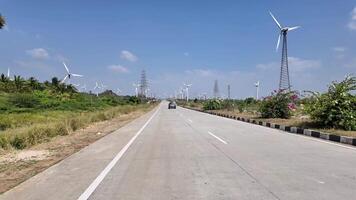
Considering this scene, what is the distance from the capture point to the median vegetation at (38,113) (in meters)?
19.4

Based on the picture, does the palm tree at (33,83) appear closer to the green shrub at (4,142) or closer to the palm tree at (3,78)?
the palm tree at (3,78)

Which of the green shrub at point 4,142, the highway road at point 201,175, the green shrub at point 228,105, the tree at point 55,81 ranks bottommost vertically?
the green shrub at point 4,142

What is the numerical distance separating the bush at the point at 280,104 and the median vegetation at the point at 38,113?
13.7 m

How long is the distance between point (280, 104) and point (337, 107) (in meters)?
12.6

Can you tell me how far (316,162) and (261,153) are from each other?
225 cm

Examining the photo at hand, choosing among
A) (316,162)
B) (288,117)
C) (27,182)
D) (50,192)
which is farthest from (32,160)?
(288,117)

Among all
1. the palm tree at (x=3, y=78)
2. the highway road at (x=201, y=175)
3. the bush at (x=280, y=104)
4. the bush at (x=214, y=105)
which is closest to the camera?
the highway road at (x=201, y=175)

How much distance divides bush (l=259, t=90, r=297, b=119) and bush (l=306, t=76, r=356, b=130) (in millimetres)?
10263

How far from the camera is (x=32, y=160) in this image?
43.7 ft

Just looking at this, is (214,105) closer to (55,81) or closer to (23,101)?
(23,101)

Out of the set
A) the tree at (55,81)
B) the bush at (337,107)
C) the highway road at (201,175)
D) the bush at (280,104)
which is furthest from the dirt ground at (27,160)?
the tree at (55,81)

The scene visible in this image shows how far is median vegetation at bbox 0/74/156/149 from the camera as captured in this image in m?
19.4

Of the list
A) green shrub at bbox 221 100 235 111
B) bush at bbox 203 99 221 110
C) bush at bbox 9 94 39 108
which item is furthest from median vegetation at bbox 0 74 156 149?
green shrub at bbox 221 100 235 111

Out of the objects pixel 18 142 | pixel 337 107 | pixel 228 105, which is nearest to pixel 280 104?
pixel 337 107
